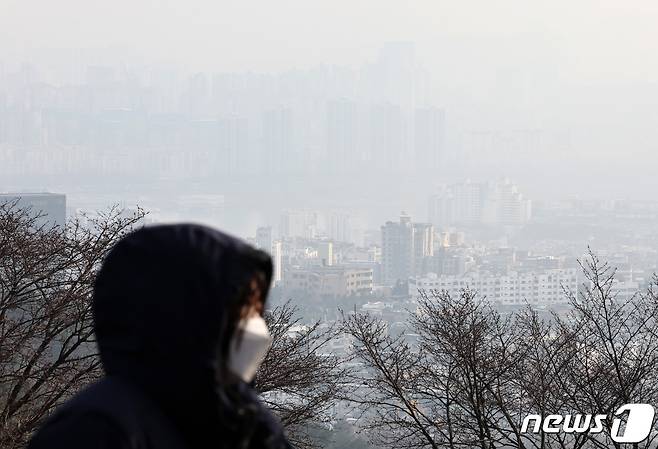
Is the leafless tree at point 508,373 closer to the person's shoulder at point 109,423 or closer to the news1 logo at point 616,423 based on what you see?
the news1 logo at point 616,423

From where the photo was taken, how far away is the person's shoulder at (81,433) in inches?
50.1

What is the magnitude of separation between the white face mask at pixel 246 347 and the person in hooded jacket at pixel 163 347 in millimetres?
31

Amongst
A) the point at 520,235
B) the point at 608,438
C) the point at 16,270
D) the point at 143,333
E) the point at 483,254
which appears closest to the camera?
the point at 143,333

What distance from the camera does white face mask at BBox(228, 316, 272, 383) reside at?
56.5 inches

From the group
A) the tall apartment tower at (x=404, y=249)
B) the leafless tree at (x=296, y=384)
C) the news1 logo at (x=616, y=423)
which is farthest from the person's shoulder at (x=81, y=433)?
the tall apartment tower at (x=404, y=249)

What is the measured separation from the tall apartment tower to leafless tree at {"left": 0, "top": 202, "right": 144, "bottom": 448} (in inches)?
2599

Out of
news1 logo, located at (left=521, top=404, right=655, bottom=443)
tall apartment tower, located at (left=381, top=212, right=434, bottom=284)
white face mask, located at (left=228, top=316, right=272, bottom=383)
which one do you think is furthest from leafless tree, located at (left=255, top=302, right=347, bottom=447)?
tall apartment tower, located at (left=381, top=212, right=434, bottom=284)

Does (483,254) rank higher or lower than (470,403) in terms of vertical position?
lower

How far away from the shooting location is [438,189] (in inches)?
5704

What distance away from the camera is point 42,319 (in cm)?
1367

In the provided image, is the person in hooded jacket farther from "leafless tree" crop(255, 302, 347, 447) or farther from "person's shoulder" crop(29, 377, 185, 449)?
"leafless tree" crop(255, 302, 347, 447)

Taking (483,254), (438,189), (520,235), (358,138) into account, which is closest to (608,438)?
(483,254)

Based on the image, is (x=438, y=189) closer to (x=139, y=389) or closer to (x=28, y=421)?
(x=28, y=421)

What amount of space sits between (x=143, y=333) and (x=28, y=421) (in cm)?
1119
